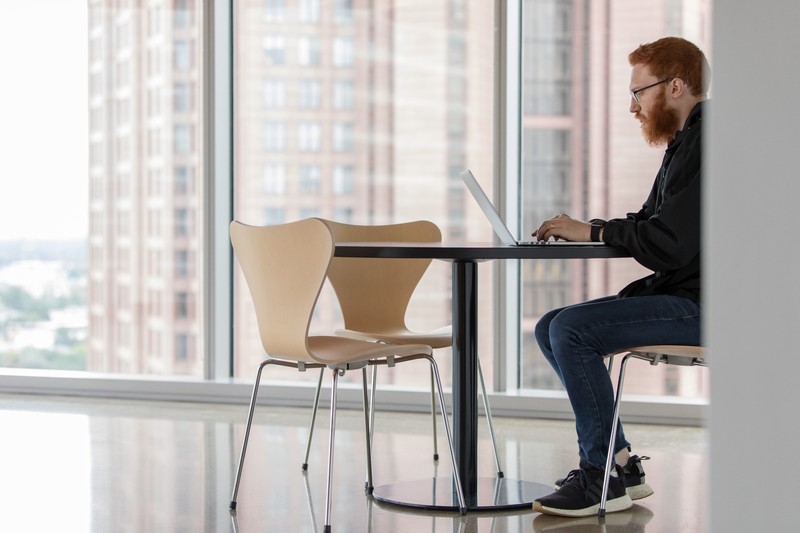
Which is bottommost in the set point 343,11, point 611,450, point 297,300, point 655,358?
point 611,450

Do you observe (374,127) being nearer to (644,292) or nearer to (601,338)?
(644,292)

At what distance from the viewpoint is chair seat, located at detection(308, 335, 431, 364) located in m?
2.85

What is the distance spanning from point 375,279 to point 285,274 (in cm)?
85

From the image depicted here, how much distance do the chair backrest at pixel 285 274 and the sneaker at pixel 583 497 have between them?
0.79 m

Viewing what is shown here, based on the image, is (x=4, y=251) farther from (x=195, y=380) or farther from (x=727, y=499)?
(x=727, y=499)

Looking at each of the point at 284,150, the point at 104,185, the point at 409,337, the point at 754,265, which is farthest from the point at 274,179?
the point at 754,265

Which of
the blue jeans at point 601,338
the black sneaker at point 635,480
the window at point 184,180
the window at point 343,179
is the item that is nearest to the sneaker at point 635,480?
the black sneaker at point 635,480

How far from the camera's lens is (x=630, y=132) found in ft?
14.9

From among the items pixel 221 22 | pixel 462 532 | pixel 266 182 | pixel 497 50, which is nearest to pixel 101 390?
pixel 266 182

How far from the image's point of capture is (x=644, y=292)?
9.93ft

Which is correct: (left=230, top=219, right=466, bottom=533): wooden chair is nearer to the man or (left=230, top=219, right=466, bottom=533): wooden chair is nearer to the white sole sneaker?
the white sole sneaker

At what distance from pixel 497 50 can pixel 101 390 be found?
2512 millimetres

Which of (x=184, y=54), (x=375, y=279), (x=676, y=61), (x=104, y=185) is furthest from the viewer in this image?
(x=104, y=185)

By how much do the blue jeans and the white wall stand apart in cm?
121
